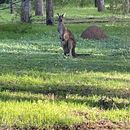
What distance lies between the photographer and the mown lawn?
917 cm

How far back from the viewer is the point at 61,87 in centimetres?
1293

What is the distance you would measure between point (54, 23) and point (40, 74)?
28.1 meters

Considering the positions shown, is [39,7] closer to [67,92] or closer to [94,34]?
[94,34]

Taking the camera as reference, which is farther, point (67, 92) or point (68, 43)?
point (68, 43)

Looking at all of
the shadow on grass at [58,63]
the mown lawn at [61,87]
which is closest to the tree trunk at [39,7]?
the mown lawn at [61,87]

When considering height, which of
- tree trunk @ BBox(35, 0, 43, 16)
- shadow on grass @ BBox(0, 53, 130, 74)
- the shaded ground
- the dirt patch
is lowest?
tree trunk @ BBox(35, 0, 43, 16)

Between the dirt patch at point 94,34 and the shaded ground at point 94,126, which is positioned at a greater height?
the shaded ground at point 94,126

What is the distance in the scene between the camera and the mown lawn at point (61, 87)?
9172 mm

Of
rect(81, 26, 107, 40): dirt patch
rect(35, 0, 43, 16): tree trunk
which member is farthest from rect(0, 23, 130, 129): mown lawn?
rect(35, 0, 43, 16): tree trunk

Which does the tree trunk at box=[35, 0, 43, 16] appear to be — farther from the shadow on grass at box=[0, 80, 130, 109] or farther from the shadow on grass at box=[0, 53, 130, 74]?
the shadow on grass at box=[0, 80, 130, 109]

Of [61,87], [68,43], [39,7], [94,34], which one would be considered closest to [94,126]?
[61,87]

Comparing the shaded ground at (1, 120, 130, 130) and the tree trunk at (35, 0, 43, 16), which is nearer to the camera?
the shaded ground at (1, 120, 130, 130)

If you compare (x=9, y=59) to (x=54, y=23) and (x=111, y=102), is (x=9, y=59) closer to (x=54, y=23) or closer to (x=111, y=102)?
(x=111, y=102)

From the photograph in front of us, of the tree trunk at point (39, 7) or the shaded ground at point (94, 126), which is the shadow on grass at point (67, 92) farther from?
the tree trunk at point (39, 7)
